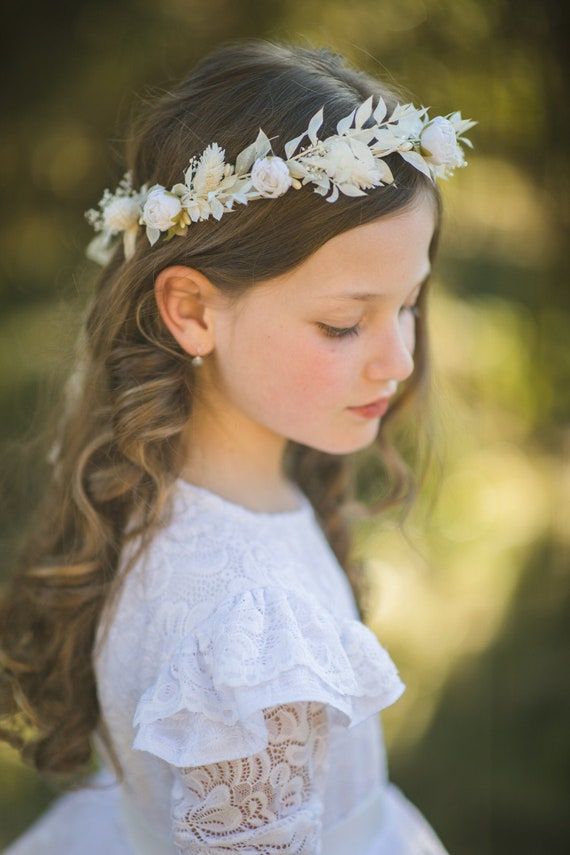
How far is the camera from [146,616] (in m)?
1.26

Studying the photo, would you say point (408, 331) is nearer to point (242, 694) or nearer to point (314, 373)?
point (314, 373)

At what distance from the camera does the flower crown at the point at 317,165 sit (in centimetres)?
118

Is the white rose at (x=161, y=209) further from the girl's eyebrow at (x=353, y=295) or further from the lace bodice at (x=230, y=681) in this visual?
the lace bodice at (x=230, y=681)

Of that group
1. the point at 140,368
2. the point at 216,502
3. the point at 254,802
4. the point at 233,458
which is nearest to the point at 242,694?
the point at 254,802

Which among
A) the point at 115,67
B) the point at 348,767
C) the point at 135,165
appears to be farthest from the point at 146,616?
the point at 115,67

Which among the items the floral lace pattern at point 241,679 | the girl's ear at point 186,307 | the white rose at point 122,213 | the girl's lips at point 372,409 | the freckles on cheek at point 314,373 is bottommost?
the floral lace pattern at point 241,679

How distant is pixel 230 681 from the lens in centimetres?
104

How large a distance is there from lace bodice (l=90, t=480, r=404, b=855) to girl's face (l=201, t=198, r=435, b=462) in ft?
0.61

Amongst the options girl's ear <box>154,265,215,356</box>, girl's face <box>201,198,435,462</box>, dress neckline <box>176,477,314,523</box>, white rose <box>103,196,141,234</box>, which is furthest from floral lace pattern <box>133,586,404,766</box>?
white rose <box>103,196,141,234</box>

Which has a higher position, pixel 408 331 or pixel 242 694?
pixel 408 331

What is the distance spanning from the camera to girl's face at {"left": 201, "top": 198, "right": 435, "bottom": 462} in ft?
3.96

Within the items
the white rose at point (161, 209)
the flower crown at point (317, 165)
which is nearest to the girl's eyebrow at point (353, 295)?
the flower crown at point (317, 165)

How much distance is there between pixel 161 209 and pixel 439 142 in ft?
1.40

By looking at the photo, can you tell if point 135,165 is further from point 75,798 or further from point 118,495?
point 75,798
